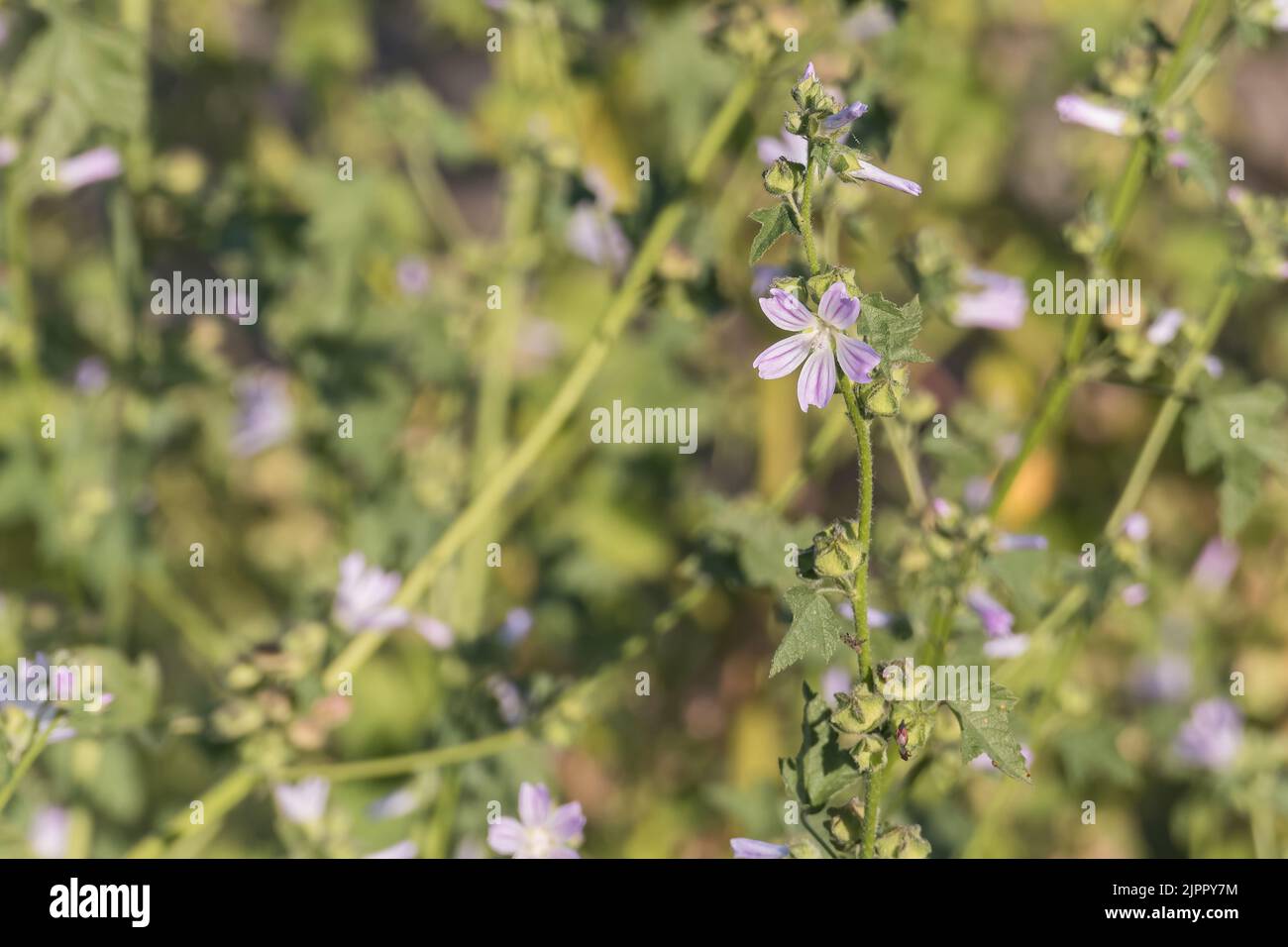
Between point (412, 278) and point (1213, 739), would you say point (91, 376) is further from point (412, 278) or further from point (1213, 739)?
point (1213, 739)

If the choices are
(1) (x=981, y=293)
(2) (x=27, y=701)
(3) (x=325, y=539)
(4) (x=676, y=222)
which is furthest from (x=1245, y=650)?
(2) (x=27, y=701)

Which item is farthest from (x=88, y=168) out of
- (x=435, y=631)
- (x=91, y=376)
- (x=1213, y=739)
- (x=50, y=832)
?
(x=1213, y=739)

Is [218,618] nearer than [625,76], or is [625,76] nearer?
[218,618]

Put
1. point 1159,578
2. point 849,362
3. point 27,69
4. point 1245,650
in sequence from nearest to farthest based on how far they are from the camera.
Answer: point 849,362
point 27,69
point 1159,578
point 1245,650

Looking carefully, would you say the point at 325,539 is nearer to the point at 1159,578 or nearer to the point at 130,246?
the point at 130,246

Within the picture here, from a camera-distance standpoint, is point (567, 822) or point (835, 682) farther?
point (835, 682)

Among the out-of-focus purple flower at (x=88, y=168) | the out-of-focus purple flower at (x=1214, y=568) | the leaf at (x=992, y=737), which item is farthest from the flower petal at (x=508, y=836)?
the out-of-focus purple flower at (x=1214, y=568)
